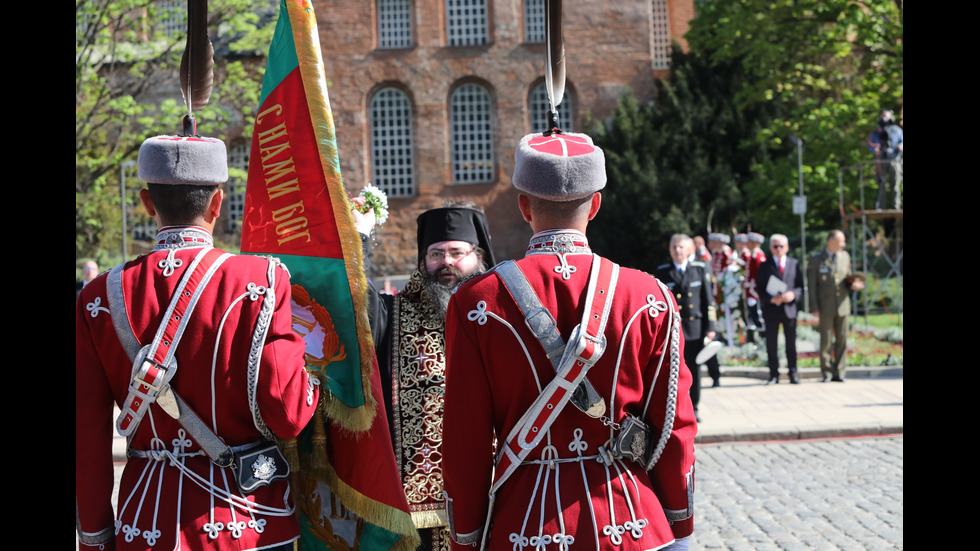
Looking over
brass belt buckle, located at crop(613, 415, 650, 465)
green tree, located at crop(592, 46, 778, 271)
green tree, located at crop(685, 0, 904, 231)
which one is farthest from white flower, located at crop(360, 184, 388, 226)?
green tree, located at crop(592, 46, 778, 271)

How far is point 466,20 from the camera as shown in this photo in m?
36.6

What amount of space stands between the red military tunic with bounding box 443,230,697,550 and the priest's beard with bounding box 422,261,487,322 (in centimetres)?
149

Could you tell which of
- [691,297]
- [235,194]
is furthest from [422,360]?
[235,194]

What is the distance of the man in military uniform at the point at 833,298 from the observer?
44.9ft

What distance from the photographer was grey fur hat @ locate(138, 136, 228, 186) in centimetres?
321

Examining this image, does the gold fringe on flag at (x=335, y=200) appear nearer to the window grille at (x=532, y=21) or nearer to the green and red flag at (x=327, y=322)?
the green and red flag at (x=327, y=322)

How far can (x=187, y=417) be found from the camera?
307 cm

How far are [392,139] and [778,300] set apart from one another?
973 inches

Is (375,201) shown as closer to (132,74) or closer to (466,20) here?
(132,74)

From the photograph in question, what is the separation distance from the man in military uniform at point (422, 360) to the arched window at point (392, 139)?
32235mm

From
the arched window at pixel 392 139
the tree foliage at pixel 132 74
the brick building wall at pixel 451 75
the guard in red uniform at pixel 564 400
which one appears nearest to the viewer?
the guard in red uniform at pixel 564 400

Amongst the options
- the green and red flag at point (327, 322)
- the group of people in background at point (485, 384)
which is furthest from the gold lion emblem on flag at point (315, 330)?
the group of people in background at point (485, 384)

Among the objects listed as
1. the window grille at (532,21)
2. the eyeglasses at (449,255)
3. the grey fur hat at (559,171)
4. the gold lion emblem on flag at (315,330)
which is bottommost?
the gold lion emblem on flag at (315,330)

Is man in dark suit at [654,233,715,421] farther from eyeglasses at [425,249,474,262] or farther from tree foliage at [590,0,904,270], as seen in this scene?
tree foliage at [590,0,904,270]
